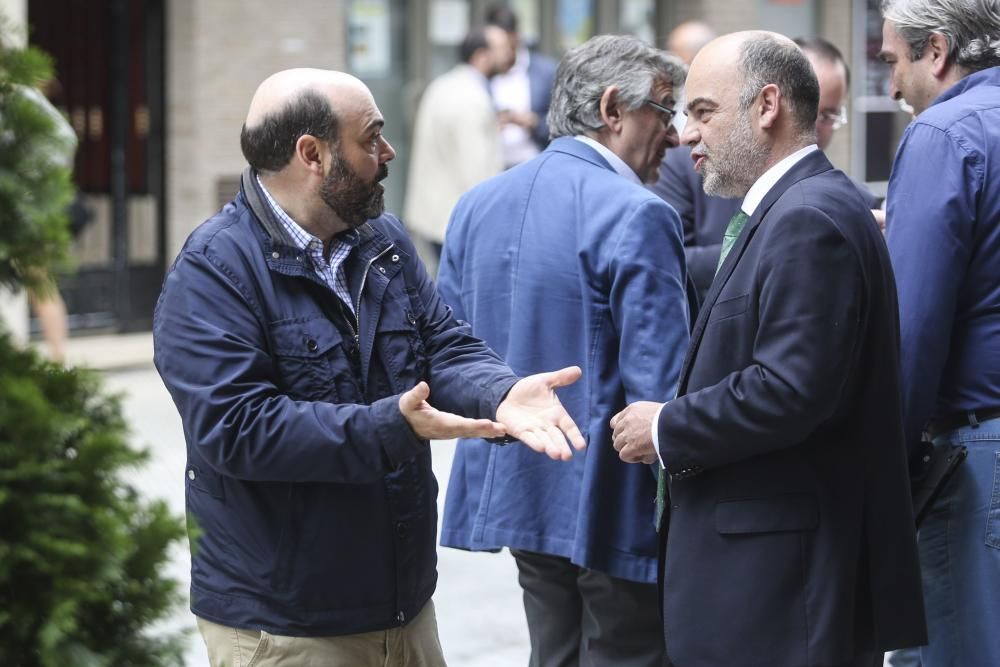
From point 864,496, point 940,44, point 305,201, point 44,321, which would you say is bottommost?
Answer: point 44,321

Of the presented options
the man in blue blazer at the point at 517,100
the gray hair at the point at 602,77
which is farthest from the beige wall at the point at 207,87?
the gray hair at the point at 602,77

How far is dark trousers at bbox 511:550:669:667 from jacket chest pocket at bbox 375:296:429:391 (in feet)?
3.43

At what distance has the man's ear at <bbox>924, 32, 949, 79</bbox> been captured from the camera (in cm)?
378

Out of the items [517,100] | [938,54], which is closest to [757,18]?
[517,100]

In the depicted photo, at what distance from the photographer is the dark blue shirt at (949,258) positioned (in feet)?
11.5

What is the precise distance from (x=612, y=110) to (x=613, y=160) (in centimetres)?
15

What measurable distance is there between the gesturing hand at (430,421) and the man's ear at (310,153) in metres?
0.58

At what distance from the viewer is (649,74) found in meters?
4.14

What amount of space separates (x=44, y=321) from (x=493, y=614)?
323 cm

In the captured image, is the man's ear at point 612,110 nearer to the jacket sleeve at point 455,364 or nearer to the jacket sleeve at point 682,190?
the jacket sleeve at point 455,364

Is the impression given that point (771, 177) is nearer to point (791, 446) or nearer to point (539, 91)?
point (791, 446)

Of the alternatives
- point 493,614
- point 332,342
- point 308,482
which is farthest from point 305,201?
point 493,614

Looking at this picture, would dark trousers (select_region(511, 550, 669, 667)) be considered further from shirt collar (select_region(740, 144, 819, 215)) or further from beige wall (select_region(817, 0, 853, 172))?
beige wall (select_region(817, 0, 853, 172))

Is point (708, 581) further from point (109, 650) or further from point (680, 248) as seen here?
point (109, 650)
